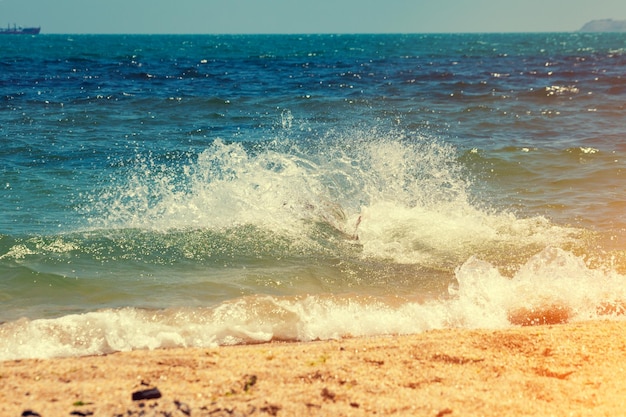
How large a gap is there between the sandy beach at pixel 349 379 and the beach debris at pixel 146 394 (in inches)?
0.4

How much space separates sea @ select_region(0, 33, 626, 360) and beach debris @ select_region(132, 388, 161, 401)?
127cm

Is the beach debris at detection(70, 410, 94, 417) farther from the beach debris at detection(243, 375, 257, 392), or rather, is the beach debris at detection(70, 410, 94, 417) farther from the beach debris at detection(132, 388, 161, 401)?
the beach debris at detection(243, 375, 257, 392)

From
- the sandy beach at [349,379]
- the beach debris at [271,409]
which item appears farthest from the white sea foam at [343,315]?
the beach debris at [271,409]

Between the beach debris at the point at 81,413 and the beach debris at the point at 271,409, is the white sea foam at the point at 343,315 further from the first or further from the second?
the beach debris at the point at 271,409

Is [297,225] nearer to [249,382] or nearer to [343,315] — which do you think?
[343,315]

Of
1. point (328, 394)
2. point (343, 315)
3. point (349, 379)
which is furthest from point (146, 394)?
point (343, 315)

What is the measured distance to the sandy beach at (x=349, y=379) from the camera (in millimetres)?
3389

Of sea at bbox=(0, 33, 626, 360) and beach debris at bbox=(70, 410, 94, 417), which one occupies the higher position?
sea at bbox=(0, 33, 626, 360)

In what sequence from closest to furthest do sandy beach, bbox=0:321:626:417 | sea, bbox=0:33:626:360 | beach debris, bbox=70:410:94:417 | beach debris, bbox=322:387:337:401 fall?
beach debris, bbox=70:410:94:417 < sandy beach, bbox=0:321:626:417 < beach debris, bbox=322:387:337:401 < sea, bbox=0:33:626:360

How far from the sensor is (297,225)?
25.0 feet

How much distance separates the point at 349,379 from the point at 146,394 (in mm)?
1080

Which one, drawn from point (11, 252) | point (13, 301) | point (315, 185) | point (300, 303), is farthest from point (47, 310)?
point (315, 185)

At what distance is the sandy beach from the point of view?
339 centimetres

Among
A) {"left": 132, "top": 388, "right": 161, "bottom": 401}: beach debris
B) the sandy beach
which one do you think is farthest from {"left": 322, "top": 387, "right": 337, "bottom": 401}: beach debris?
{"left": 132, "top": 388, "right": 161, "bottom": 401}: beach debris
